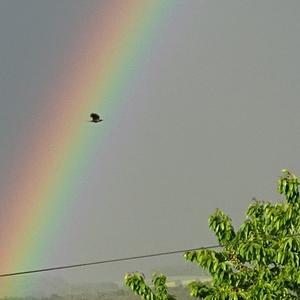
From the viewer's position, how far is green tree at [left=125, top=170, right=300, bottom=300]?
11.6 m

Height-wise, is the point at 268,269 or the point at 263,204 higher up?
the point at 263,204

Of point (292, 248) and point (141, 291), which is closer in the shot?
point (292, 248)

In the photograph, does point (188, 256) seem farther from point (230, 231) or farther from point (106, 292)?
point (106, 292)

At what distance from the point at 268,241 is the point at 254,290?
79cm

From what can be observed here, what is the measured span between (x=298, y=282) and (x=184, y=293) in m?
2.19

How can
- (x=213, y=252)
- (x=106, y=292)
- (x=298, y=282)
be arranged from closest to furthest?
(x=298, y=282), (x=213, y=252), (x=106, y=292)

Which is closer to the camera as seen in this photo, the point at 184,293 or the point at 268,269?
the point at 268,269

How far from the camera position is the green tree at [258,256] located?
37.9 ft

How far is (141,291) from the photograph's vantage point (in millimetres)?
12242

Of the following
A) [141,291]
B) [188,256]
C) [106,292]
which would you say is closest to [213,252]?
[188,256]

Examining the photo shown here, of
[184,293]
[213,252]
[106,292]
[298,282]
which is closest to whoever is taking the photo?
[298,282]

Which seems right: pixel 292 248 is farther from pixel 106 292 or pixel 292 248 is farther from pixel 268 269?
pixel 106 292

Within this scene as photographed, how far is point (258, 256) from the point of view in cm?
1180

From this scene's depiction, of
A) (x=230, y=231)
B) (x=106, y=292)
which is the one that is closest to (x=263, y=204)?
(x=230, y=231)
